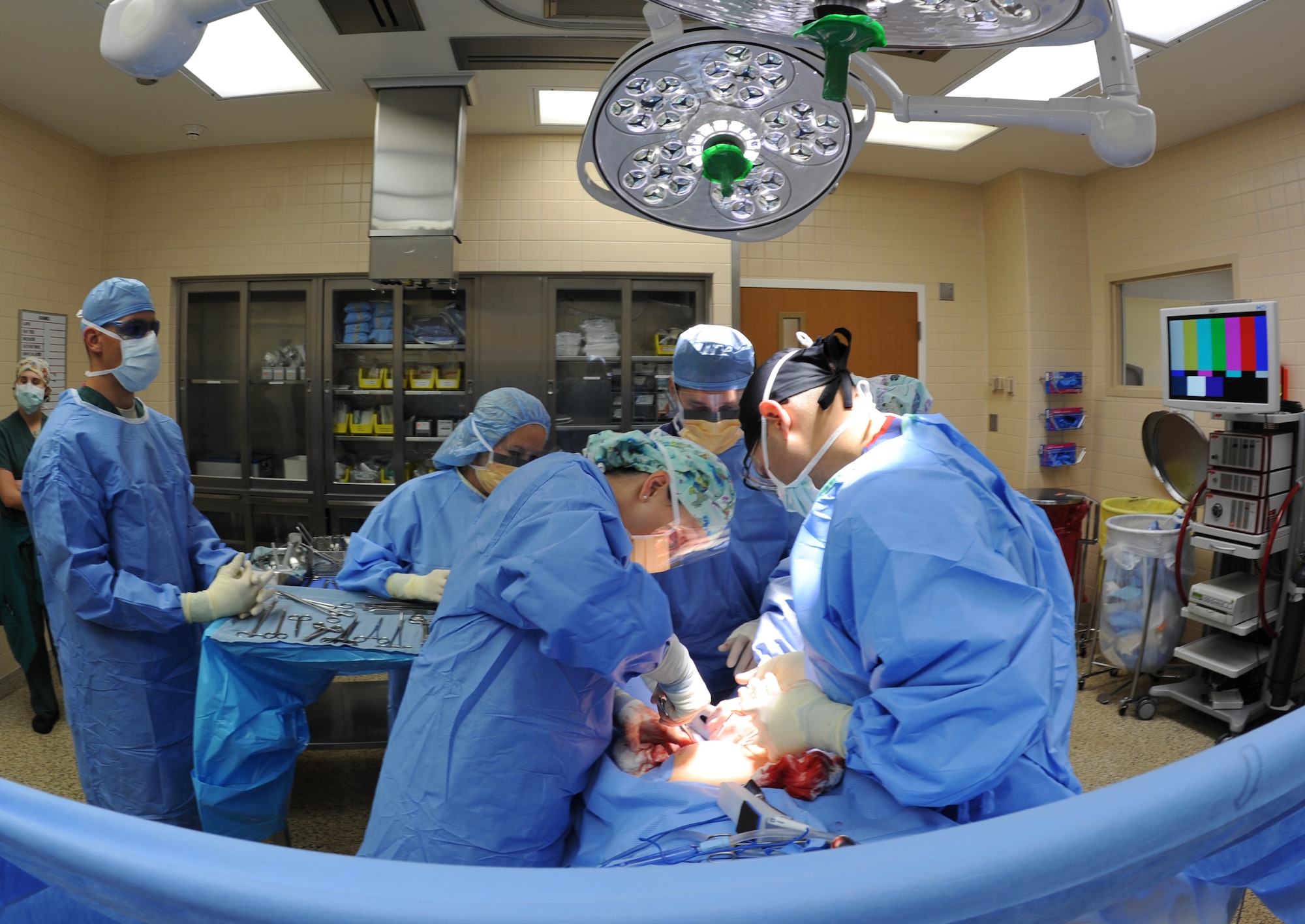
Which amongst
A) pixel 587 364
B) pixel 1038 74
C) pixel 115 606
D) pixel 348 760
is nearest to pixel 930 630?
pixel 115 606

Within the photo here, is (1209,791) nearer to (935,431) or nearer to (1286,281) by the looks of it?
(935,431)

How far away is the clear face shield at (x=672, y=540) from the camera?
158cm

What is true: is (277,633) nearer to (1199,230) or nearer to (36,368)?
(36,368)

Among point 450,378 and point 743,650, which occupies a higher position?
point 450,378

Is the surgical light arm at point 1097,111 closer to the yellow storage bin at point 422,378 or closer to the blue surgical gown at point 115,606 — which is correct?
the blue surgical gown at point 115,606

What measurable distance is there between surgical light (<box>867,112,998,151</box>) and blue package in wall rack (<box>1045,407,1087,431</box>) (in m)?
1.87

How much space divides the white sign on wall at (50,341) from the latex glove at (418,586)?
318 centimetres

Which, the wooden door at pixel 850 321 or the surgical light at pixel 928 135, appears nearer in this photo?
the surgical light at pixel 928 135

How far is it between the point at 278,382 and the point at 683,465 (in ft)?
13.4

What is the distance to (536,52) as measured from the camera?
3.48 meters

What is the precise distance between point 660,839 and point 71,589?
189cm

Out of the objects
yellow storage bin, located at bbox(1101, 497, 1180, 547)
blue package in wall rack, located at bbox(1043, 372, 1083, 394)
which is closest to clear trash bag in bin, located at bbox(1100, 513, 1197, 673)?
yellow storage bin, located at bbox(1101, 497, 1180, 547)

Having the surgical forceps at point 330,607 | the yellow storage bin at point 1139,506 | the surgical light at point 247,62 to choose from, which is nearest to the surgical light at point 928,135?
the yellow storage bin at point 1139,506

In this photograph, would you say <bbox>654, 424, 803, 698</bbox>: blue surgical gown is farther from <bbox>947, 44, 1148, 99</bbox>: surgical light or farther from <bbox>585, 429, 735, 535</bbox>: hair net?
<bbox>947, 44, 1148, 99</bbox>: surgical light
